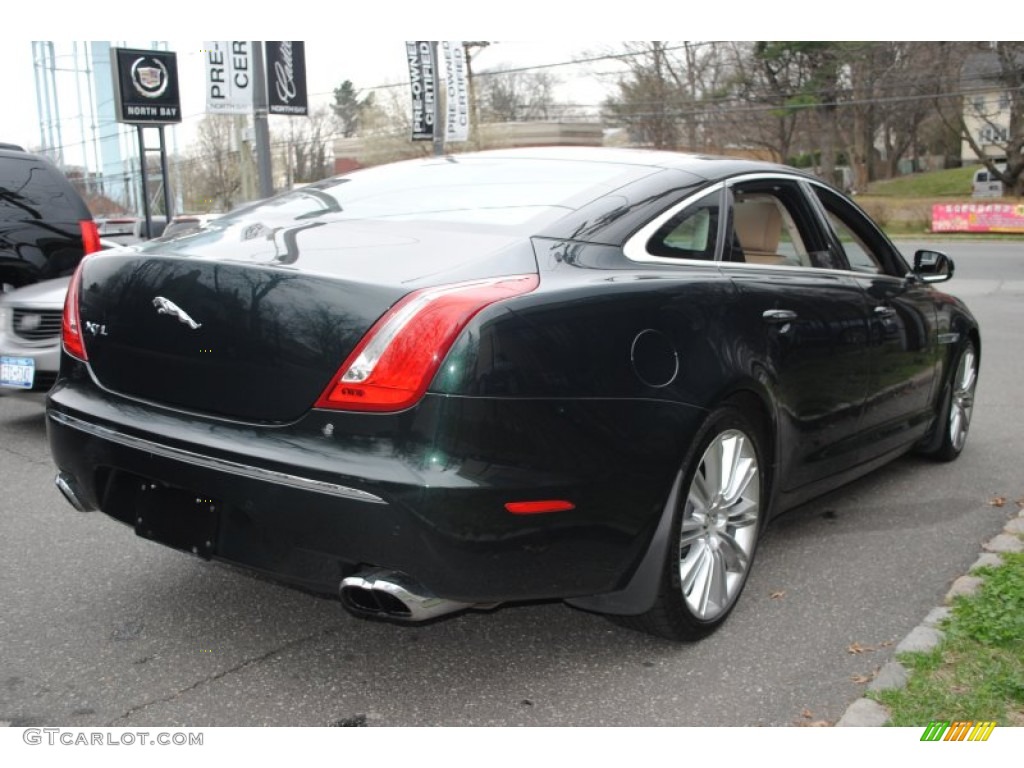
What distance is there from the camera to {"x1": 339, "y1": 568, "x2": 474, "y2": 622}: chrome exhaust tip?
2.60 m

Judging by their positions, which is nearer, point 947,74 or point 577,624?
point 577,624

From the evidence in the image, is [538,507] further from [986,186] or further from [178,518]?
[986,186]

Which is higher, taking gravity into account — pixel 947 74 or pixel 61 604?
pixel 947 74

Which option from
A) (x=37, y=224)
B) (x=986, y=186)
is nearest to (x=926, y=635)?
(x=37, y=224)

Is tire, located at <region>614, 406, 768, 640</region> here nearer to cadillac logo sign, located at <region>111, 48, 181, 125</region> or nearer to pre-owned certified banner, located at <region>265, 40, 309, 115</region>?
pre-owned certified banner, located at <region>265, 40, 309, 115</region>

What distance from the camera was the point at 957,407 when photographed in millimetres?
5582

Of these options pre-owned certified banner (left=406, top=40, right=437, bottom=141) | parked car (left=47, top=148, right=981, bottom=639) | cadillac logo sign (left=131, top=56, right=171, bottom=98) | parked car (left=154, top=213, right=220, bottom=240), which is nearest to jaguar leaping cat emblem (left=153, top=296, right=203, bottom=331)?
parked car (left=47, top=148, right=981, bottom=639)

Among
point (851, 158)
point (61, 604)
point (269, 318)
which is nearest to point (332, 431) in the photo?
point (269, 318)

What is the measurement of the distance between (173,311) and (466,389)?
37.9 inches

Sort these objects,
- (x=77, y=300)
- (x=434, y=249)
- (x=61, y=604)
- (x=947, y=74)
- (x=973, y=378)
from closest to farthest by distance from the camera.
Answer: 1. (x=434, y=249)
2. (x=77, y=300)
3. (x=61, y=604)
4. (x=973, y=378)
5. (x=947, y=74)

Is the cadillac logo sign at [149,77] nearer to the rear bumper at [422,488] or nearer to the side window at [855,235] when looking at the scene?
the side window at [855,235]

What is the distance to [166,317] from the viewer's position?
293 centimetres

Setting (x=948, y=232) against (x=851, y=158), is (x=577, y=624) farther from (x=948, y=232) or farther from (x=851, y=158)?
(x=851, y=158)

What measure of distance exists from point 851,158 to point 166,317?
60.2 metres
